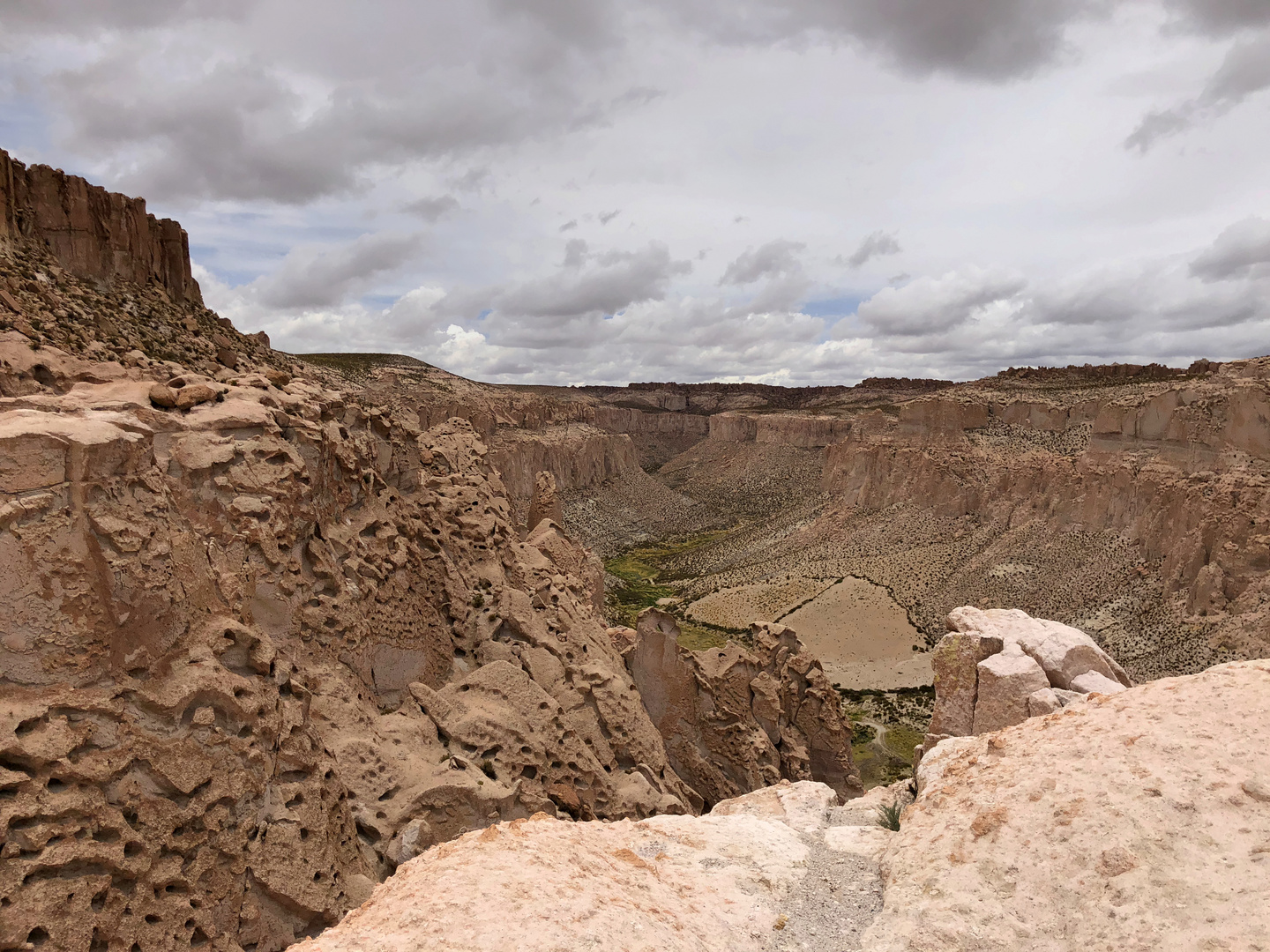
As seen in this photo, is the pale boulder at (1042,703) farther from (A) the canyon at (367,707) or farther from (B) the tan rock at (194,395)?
(B) the tan rock at (194,395)

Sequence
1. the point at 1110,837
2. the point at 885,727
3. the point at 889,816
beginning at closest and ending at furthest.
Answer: the point at 1110,837 < the point at 889,816 < the point at 885,727

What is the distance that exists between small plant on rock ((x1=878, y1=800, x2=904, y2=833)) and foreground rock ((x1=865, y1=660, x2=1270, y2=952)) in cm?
60

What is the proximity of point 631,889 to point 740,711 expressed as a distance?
45.2 ft

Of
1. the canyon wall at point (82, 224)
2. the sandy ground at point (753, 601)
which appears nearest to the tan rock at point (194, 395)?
the canyon wall at point (82, 224)

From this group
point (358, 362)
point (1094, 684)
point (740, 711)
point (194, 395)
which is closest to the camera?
point (194, 395)

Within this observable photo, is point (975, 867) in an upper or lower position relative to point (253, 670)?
lower

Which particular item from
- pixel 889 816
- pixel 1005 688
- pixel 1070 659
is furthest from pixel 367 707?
pixel 1070 659

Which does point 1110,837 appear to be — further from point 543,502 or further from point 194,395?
point 543,502

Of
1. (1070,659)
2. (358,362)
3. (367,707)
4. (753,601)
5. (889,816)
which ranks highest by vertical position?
(358,362)

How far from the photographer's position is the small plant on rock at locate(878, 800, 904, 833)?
761 centimetres

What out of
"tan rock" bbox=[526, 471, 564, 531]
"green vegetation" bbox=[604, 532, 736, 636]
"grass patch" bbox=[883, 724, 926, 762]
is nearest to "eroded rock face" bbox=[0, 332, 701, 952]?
"tan rock" bbox=[526, 471, 564, 531]

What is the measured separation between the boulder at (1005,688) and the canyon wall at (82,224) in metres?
20.8

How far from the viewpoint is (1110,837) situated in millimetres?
5473

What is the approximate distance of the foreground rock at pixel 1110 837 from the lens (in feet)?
16.0
